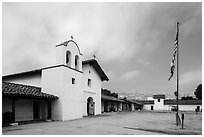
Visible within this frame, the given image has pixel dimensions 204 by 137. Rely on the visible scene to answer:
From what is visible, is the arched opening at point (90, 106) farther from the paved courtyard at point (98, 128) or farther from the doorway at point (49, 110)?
the paved courtyard at point (98, 128)

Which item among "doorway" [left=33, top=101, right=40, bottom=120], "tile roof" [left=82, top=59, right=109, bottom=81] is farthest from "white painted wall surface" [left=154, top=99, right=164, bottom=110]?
"doorway" [left=33, top=101, right=40, bottom=120]

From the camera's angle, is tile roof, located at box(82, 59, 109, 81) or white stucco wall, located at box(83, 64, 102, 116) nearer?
white stucco wall, located at box(83, 64, 102, 116)

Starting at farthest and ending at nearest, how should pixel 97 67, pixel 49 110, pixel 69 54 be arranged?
pixel 97 67 < pixel 69 54 < pixel 49 110

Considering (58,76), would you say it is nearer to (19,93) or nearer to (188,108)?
(19,93)

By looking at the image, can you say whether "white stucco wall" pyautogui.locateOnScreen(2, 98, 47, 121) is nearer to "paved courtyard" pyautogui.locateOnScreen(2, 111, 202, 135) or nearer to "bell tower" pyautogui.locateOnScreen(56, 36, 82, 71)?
"paved courtyard" pyautogui.locateOnScreen(2, 111, 202, 135)

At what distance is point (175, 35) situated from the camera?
16203 mm

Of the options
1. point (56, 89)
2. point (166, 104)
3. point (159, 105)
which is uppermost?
point (56, 89)

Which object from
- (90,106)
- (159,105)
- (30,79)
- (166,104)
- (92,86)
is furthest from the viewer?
(159,105)

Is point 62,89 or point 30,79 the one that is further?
point 30,79

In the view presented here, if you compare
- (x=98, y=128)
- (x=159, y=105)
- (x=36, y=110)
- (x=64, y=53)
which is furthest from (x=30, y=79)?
(x=159, y=105)

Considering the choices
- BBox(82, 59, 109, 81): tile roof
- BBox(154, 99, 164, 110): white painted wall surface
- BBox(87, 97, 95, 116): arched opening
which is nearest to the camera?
BBox(82, 59, 109, 81): tile roof

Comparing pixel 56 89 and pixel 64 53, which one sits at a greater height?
pixel 64 53

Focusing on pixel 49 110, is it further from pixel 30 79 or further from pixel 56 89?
pixel 30 79

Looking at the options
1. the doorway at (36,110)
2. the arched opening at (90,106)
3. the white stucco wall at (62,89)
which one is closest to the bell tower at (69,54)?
the white stucco wall at (62,89)
